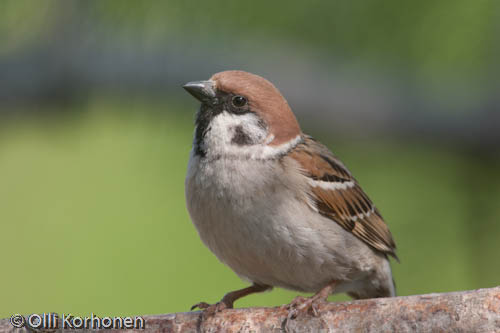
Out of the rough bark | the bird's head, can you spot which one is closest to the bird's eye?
the bird's head

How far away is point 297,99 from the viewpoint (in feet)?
8.79

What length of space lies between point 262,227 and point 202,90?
Answer: 604 mm

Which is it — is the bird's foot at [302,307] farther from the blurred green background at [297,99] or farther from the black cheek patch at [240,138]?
the black cheek patch at [240,138]

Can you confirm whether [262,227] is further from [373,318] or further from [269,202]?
[373,318]

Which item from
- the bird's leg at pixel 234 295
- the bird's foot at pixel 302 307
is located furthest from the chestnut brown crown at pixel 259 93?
the bird's foot at pixel 302 307

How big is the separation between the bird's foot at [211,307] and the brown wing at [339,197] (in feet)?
1.89

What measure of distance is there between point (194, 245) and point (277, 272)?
51 centimetres

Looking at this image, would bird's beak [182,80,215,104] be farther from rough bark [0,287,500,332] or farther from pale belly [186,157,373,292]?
rough bark [0,287,500,332]

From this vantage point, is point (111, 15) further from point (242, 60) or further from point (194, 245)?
point (194, 245)

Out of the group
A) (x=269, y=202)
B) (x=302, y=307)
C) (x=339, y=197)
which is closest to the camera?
(x=302, y=307)

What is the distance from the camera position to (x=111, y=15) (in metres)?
2.55

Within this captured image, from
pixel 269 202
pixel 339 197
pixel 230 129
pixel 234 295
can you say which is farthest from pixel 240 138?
pixel 234 295

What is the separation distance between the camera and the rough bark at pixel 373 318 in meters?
1.94

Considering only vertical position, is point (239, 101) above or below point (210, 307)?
above
